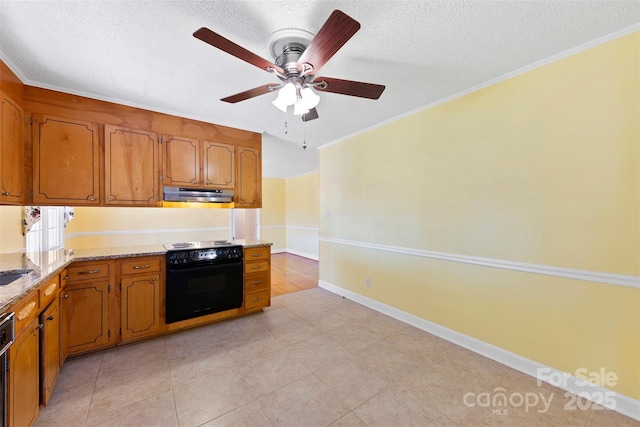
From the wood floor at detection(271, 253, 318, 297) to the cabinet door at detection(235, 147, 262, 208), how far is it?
1.59 m

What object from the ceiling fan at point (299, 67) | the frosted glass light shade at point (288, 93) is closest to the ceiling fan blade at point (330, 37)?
the ceiling fan at point (299, 67)

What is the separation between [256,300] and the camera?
325 cm

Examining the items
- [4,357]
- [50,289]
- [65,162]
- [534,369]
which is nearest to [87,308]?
[50,289]

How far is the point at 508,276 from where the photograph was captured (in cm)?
221

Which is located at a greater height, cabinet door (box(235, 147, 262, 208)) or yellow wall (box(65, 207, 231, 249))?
cabinet door (box(235, 147, 262, 208))

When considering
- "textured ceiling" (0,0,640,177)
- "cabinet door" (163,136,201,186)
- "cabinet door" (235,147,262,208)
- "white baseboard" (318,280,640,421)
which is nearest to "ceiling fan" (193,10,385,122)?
"textured ceiling" (0,0,640,177)

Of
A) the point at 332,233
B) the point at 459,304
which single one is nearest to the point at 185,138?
the point at 332,233

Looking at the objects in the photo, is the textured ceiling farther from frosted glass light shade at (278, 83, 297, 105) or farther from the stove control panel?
the stove control panel

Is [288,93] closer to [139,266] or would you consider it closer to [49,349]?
[139,266]

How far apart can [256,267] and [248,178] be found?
1284mm

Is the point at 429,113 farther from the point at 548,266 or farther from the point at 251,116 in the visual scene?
the point at 251,116

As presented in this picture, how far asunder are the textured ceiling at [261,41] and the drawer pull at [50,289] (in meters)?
1.73

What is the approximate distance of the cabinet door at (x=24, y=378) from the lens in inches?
49.7

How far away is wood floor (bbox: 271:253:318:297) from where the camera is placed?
4.45 meters
